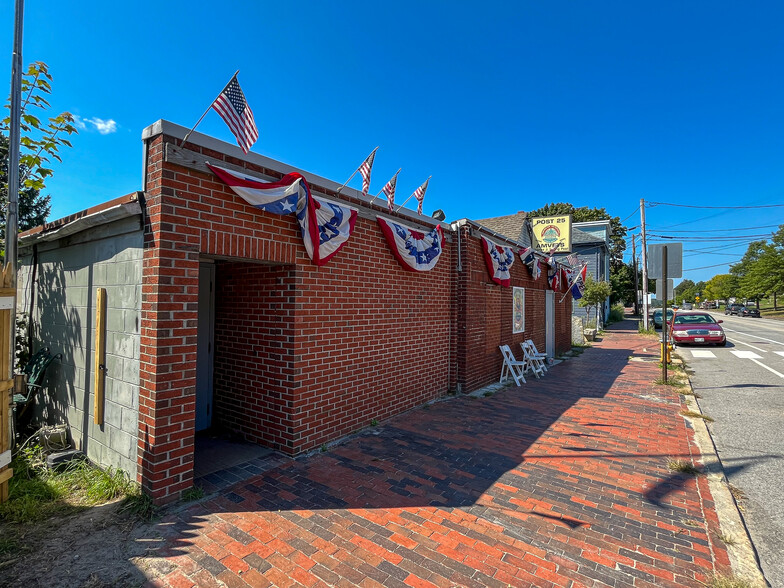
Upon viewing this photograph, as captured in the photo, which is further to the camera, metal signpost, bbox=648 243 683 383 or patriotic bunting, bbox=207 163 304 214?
metal signpost, bbox=648 243 683 383

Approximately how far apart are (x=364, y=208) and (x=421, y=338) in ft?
8.02

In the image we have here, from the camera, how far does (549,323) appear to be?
13.0m

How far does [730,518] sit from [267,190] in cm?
512

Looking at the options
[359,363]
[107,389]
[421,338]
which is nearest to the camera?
[107,389]

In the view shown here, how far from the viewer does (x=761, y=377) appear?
9672 mm

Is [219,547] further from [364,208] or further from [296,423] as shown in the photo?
[364,208]

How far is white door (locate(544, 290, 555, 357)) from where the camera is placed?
12703 millimetres

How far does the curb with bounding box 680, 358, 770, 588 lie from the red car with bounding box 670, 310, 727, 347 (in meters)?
13.0

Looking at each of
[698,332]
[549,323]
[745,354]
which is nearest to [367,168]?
[549,323]

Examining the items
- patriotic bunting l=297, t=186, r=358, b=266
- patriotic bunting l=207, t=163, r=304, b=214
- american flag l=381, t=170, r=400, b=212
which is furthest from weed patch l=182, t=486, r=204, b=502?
american flag l=381, t=170, r=400, b=212

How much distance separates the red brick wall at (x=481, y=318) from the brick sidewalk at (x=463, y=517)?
225cm

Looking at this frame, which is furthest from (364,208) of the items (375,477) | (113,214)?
(375,477)

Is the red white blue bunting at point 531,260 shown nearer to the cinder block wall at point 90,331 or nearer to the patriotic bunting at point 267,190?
the patriotic bunting at point 267,190

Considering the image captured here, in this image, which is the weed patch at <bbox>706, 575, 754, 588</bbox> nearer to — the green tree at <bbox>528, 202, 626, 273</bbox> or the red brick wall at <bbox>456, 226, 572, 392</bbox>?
the red brick wall at <bbox>456, 226, 572, 392</bbox>
